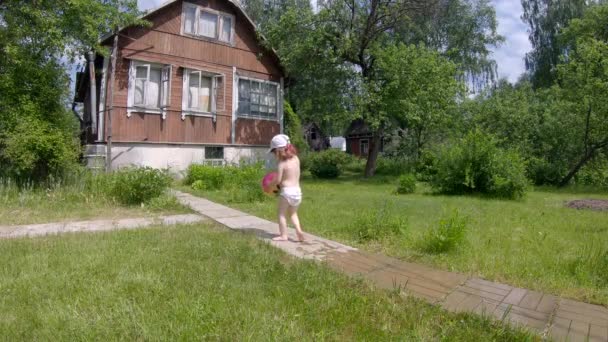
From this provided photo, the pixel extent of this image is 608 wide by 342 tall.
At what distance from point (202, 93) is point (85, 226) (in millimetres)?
11419

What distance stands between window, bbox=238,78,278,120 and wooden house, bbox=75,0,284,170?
0.16 ft

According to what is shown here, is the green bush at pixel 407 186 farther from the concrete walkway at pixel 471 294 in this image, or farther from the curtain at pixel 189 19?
the curtain at pixel 189 19

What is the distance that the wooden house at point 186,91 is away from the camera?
50.0ft

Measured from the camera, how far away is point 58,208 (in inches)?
332

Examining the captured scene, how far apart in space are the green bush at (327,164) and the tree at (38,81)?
13213 mm

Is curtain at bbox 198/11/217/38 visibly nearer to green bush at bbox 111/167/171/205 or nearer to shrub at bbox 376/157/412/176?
green bush at bbox 111/167/171/205

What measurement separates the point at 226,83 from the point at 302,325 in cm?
1589

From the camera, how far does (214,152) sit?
17.8 meters

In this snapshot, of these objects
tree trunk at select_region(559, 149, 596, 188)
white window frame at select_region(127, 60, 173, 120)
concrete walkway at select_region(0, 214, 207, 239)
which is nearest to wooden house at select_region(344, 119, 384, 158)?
tree trunk at select_region(559, 149, 596, 188)

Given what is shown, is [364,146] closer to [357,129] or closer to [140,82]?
[357,129]

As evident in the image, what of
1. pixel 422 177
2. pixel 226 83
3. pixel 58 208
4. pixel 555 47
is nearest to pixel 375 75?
pixel 422 177

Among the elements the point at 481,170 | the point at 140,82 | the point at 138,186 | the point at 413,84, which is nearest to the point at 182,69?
the point at 140,82

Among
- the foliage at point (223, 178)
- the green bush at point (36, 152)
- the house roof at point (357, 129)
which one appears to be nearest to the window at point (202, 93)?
the foliage at point (223, 178)

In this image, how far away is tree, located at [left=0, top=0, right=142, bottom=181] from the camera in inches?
392
